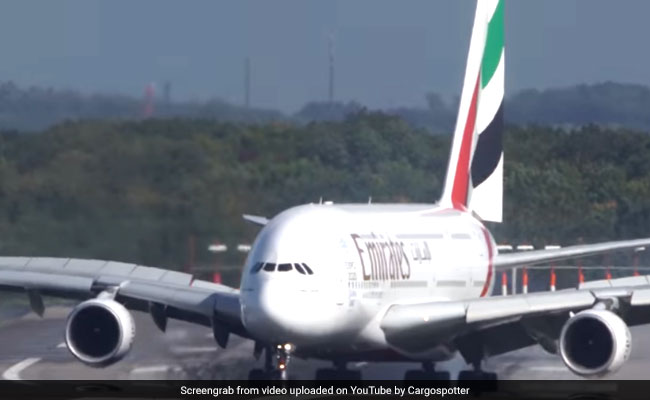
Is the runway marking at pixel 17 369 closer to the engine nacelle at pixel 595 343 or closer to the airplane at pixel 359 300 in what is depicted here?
the airplane at pixel 359 300

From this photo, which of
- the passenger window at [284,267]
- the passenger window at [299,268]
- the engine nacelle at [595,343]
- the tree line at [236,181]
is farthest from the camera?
the tree line at [236,181]

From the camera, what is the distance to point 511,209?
29.1 meters

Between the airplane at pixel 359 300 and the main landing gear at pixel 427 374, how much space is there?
3 cm

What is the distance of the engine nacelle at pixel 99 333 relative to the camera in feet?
62.4

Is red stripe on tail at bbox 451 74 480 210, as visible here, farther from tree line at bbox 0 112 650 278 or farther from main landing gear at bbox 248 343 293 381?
main landing gear at bbox 248 343 293 381

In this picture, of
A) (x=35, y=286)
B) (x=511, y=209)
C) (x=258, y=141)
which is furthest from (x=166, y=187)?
(x=511, y=209)

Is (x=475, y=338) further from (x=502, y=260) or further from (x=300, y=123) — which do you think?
(x=300, y=123)

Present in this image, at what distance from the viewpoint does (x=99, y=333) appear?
62.9 ft

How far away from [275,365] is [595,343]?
160 inches

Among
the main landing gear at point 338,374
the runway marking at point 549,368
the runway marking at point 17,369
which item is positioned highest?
the main landing gear at point 338,374

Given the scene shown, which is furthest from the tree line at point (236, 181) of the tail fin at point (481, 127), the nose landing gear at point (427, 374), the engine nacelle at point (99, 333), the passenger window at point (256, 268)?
the passenger window at point (256, 268)

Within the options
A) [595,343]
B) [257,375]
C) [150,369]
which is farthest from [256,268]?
[150,369]

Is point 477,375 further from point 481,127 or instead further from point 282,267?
point 481,127

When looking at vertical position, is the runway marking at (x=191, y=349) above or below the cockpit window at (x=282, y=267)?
below
